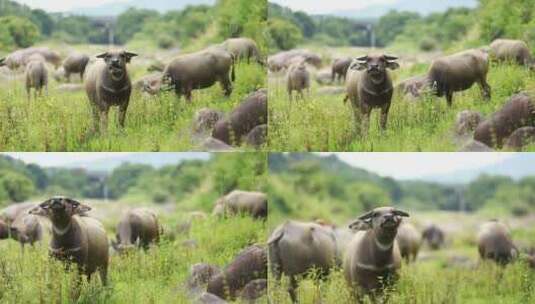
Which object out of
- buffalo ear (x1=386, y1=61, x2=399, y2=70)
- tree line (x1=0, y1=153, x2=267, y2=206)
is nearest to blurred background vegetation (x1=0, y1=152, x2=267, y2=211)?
tree line (x1=0, y1=153, x2=267, y2=206)

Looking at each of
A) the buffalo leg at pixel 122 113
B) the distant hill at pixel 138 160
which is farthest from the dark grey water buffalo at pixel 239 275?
the buffalo leg at pixel 122 113

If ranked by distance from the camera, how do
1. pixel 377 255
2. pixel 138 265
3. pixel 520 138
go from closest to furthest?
pixel 377 255 → pixel 520 138 → pixel 138 265

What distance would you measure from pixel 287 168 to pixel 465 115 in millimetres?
1062

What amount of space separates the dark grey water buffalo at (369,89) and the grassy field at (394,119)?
0.04 m

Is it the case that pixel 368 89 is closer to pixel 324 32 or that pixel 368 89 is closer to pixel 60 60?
pixel 324 32

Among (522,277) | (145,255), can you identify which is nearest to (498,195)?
(522,277)

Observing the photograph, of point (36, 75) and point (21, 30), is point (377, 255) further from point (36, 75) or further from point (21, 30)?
point (21, 30)

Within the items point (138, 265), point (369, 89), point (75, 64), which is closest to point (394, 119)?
point (369, 89)

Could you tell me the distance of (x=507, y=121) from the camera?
5477 mm

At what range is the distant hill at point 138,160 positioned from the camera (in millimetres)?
5543

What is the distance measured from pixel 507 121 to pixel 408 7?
876mm

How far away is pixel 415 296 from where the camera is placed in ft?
17.6

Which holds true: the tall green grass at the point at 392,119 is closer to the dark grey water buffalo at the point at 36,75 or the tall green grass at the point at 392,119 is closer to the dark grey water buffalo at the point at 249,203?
the dark grey water buffalo at the point at 249,203

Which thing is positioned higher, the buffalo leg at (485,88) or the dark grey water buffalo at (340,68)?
the dark grey water buffalo at (340,68)
